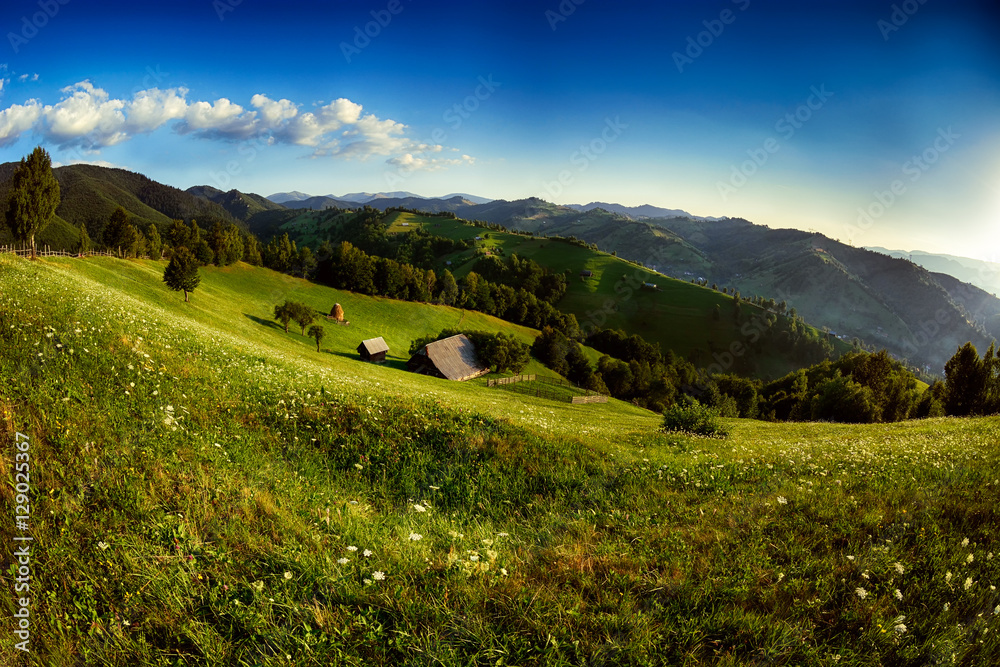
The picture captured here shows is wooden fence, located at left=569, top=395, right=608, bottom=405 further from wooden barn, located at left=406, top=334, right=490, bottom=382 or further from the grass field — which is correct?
the grass field

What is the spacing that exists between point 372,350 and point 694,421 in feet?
225

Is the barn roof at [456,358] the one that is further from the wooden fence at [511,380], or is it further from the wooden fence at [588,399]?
the wooden fence at [588,399]

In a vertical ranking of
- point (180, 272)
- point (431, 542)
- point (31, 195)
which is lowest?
point (431, 542)

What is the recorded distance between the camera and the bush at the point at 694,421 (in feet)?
63.7

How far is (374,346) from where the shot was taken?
80.3 metres

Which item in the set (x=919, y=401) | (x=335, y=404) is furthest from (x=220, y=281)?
(x=919, y=401)

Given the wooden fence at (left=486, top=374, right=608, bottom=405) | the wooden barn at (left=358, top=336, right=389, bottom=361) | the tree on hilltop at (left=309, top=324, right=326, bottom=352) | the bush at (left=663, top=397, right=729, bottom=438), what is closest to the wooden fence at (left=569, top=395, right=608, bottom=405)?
the wooden fence at (left=486, top=374, right=608, bottom=405)

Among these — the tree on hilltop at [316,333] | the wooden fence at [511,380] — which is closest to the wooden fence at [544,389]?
the wooden fence at [511,380]

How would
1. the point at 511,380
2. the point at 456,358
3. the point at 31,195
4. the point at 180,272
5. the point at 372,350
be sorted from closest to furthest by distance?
the point at 31,195
the point at 180,272
the point at 372,350
the point at 511,380
the point at 456,358

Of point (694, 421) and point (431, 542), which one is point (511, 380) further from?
point (431, 542)

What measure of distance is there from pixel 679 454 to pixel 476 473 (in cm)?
649

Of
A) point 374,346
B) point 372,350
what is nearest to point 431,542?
point 372,350

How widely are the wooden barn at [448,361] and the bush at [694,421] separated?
55106mm

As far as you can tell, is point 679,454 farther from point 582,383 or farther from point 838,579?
point 582,383
